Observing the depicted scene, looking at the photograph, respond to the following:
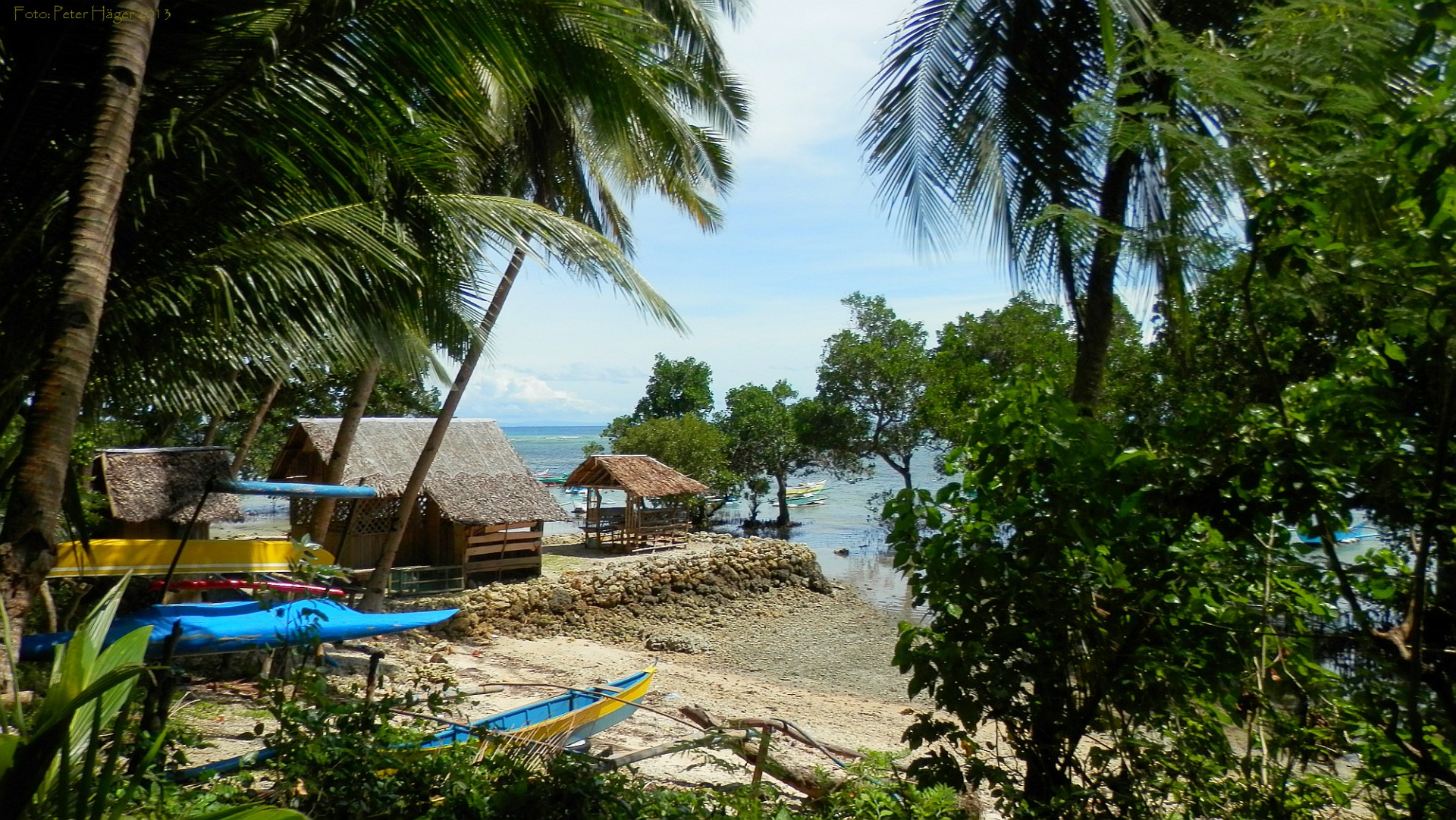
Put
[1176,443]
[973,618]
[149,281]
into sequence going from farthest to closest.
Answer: [149,281] → [973,618] → [1176,443]

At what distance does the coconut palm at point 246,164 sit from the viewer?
3578 mm

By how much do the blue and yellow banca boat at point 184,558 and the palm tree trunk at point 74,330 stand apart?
5.41 meters

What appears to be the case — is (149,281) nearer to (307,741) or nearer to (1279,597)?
(307,741)

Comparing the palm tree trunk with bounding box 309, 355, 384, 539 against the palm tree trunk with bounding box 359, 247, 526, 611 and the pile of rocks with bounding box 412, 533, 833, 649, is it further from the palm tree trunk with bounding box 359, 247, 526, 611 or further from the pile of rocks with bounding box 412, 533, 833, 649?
the pile of rocks with bounding box 412, 533, 833, 649

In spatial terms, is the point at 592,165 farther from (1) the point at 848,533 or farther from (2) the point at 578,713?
(1) the point at 848,533

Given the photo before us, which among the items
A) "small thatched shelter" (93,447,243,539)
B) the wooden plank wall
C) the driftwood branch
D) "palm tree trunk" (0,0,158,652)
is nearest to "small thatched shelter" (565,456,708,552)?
the wooden plank wall

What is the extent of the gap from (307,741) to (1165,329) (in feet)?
17.0

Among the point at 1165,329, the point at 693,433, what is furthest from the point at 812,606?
the point at 1165,329

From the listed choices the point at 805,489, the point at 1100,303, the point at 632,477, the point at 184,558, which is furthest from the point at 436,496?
the point at 805,489

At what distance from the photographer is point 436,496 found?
18.9 meters

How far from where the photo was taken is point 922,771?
8.95ft

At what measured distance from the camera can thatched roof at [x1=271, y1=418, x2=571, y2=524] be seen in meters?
18.1

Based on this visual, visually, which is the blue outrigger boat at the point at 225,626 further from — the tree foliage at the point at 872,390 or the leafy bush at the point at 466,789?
the tree foliage at the point at 872,390

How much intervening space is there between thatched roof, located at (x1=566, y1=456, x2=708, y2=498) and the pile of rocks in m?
1.78
